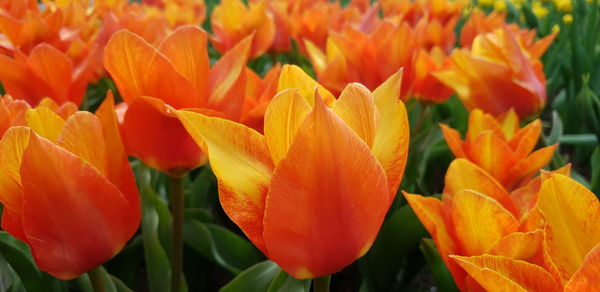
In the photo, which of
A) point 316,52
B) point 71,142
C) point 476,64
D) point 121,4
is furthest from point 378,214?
point 121,4

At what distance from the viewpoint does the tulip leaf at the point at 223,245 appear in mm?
1020

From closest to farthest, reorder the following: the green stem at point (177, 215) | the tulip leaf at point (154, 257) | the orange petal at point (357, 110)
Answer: the orange petal at point (357, 110)
the green stem at point (177, 215)
the tulip leaf at point (154, 257)

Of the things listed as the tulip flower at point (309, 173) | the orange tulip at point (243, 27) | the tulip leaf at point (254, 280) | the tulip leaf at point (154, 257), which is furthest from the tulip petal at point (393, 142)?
the orange tulip at point (243, 27)

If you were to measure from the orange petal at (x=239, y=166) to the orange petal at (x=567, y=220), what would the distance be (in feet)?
0.68

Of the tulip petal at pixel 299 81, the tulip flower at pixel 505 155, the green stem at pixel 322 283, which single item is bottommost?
the tulip flower at pixel 505 155

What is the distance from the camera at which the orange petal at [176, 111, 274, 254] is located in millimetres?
505

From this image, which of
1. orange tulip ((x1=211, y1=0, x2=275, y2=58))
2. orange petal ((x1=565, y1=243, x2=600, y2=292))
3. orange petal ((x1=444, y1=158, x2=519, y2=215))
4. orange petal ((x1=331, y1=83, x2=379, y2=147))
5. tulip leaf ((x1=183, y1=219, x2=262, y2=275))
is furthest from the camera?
orange tulip ((x1=211, y1=0, x2=275, y2=58))

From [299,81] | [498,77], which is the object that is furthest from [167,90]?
[498,77]

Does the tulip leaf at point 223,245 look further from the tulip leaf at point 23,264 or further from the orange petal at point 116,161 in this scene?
the orange petal at point 116,161

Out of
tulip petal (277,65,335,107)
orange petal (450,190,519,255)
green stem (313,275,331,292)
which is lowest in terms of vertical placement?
green stem (313,275,331,292)

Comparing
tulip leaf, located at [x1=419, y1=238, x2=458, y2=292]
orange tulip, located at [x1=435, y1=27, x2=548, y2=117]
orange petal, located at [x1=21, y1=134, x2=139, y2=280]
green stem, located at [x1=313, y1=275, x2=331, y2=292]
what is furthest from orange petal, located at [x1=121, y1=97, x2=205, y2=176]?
orange tulip, located at [x1=435, y1=27, x2=548, y2=117]

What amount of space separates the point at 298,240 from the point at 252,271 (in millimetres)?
334

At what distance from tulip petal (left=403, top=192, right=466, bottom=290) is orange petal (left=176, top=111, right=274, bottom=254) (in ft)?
0.52

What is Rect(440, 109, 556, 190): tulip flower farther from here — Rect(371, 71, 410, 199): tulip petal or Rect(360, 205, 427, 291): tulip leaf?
Rect(371, 71, 410, 199): tulip petal
